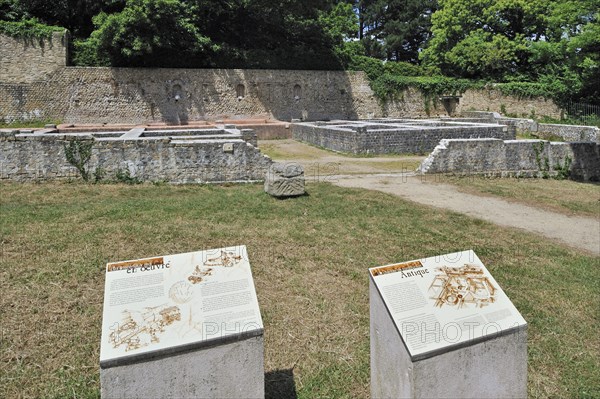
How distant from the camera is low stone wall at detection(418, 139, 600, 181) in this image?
11.6 metres

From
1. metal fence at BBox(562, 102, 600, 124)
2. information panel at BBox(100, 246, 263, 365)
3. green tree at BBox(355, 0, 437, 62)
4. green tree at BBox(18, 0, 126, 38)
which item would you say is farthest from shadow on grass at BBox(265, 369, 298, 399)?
green tree at BBox(355, 0, 437, 62)

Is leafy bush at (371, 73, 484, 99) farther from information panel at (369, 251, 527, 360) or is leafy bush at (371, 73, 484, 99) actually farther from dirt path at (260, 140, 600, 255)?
information panel at (369, 251, 527, 360)

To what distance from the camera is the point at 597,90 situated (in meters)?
26.7

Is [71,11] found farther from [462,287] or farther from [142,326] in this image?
[462,287]

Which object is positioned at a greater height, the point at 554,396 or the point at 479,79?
the point at 479,79

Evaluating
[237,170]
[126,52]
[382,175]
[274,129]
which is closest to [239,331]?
[237,170]

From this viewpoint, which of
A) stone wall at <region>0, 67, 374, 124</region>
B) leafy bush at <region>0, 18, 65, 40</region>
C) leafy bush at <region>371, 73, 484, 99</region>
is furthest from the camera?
leafy bush at <region>371, 73, 484, 99</region>

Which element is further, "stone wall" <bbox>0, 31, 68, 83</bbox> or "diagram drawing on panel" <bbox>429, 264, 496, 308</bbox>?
"stone wall" <bbox>0, 31, 68, 83</bbox>

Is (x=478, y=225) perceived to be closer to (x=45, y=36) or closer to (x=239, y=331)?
(x=239, y=331)

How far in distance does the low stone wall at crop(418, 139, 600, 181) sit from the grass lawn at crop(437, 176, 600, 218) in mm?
320

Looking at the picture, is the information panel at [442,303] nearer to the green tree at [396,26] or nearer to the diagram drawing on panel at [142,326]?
the diagram drawing on panel at [142,326]

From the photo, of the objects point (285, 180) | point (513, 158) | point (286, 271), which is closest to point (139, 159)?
point (285, 180)

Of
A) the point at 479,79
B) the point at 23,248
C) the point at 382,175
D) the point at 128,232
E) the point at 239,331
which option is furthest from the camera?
the point at 479,79

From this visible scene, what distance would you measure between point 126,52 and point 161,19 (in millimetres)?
2301
